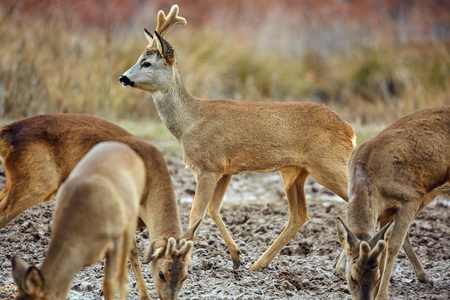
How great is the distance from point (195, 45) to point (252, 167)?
1069 centimetres

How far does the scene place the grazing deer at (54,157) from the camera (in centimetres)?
552

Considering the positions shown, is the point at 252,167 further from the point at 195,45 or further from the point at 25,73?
the point at 195,45

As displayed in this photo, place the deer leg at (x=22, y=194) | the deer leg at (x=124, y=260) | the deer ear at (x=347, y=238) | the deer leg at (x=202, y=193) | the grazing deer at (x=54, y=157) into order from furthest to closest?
the deer leg at (x=202, y=193)
the deer leg at (x=22, y=194)
the grazing deer at (x=54, y=157)
the deer ear at (x=347, y=238)
the deer leg at (x=124, y=260)

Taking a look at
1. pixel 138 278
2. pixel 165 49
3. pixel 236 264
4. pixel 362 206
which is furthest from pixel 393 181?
pixel 165 49

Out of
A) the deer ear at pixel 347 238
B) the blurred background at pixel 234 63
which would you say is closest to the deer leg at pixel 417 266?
the deer ear at pixel 347 238

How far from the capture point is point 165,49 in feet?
23.3

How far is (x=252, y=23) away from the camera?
25.5m

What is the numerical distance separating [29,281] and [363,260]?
2423 mm

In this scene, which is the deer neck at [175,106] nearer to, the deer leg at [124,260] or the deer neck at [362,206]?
the deer neck at [362,206]

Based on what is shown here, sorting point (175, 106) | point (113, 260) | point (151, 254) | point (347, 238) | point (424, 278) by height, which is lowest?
point (424, 278)

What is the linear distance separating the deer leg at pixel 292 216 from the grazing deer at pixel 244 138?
0.01 metres

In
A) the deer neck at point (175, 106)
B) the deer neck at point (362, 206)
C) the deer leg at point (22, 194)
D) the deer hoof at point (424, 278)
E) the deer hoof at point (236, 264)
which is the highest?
the deer neck at point (175, 106)

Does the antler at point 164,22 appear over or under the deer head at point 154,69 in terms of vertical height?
over

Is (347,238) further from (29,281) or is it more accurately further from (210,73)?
(210,73)
